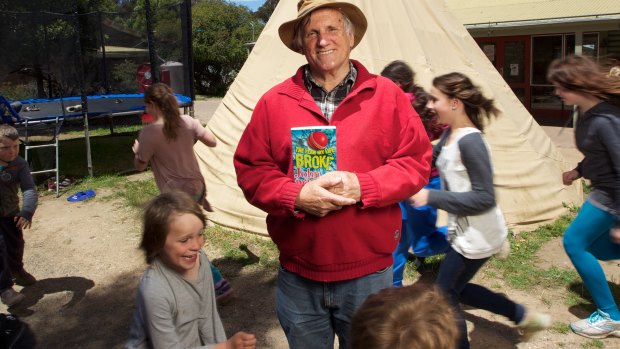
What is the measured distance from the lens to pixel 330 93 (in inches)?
90.7

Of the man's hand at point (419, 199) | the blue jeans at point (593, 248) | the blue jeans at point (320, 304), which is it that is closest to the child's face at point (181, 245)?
the blue jeans at point (320, 304)

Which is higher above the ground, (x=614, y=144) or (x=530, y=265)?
(x=614, y=144)

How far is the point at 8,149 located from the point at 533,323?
384 cm

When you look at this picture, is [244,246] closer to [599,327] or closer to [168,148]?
[168,148]

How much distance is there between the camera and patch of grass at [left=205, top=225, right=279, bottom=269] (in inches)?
200

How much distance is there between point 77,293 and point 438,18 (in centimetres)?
491

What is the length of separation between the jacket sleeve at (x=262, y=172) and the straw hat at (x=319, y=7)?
1.29 ft

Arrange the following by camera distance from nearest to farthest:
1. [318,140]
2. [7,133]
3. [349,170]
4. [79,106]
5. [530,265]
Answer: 1. [318,140]
2. [349,170]
3. [7,133]
4. [530,265]
5. [79,106]

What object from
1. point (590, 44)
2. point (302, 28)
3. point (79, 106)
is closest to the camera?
point (302, 28)

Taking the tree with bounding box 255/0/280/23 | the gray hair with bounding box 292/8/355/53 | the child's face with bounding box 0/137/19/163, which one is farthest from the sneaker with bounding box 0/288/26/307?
the tree with bounding box 255/0/280/23

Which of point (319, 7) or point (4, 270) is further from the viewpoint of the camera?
point (4, 270)

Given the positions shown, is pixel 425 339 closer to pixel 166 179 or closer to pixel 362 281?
pixel 362 281

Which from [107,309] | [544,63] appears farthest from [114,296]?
[544,63]

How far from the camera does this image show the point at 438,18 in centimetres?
651
